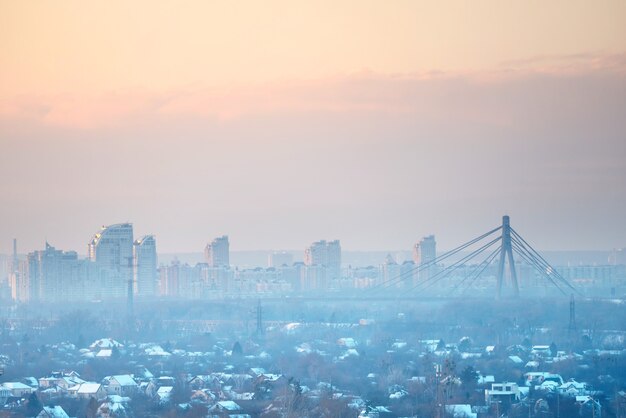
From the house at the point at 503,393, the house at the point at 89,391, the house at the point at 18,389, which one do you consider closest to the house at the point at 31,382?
the house at the point at 18,389

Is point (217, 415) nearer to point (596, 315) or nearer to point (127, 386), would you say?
point (127, 386)

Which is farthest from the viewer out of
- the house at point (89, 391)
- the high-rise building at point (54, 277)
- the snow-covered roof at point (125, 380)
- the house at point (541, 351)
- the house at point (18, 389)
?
the high-rise building at point (54, 277)

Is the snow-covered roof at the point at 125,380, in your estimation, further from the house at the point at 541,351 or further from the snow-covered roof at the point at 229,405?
the house at the point at 541,351

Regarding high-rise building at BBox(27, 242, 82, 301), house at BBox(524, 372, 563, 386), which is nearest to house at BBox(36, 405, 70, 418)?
house at BBox(524, 372, 563, 386)

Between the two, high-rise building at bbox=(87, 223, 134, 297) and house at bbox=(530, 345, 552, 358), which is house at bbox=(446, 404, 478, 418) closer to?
house at bbox=(530, 345, 552, 358)

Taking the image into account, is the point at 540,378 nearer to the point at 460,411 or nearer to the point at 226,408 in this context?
the point at 460,411

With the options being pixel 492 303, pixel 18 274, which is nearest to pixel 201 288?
pixel 18 274

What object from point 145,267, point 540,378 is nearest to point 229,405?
point 540,378

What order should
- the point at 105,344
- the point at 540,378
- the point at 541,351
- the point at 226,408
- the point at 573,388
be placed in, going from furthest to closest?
1. the point at 105,344
2. the point at 541,351
3. the point at 540,378
4. the point at 573,388
5. the point at 226,408
